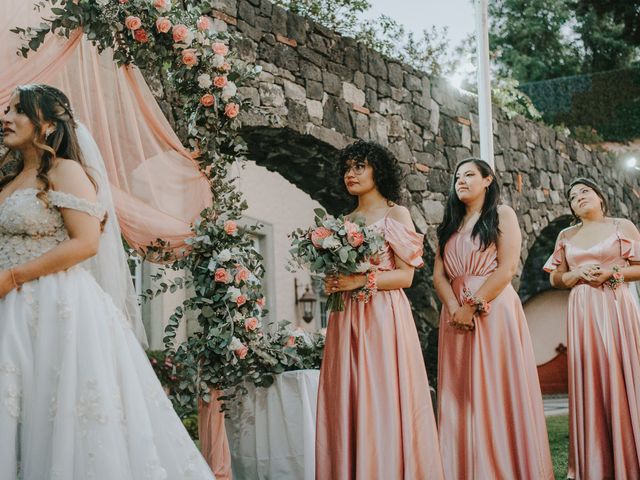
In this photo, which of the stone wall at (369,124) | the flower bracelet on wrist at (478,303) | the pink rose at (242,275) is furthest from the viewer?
the stone wall at (369,124)

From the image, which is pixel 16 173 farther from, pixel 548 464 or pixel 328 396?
pixel 548 464

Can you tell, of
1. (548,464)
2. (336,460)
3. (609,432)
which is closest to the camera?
(336,460)

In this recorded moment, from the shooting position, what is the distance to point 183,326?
11164 millimetres

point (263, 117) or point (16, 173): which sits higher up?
point (263, 117)

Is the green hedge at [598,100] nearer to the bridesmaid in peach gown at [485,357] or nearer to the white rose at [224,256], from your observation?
the bridesmaid in peach gown at [485,357]

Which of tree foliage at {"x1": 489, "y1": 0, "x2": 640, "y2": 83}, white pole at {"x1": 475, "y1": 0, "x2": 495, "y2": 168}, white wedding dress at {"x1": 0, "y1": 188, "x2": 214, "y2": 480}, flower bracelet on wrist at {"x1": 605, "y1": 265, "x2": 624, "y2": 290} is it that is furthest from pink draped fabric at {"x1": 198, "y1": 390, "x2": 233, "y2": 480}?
tree foliage at {"x1": 489, "y1": 0, "x2": 640, "y2": 83}

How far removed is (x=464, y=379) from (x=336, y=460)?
101 cm

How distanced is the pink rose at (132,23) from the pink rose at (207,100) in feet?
2.08

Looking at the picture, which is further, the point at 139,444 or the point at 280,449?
the point at 280,449

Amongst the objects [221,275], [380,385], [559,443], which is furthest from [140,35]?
[559,443]

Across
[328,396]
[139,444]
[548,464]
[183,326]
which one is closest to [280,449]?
[328,396]

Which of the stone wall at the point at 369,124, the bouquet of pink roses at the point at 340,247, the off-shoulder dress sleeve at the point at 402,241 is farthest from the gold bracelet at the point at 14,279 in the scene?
the stone wall at the point at 369,124

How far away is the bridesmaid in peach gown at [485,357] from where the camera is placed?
4375 millimetres

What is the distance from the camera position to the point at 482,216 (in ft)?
15.5
